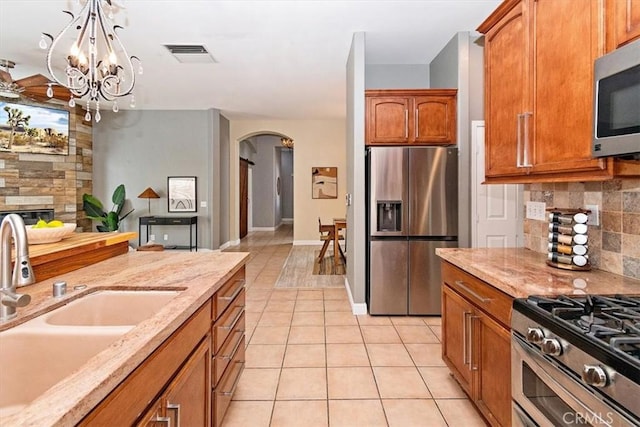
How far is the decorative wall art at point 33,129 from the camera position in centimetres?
545

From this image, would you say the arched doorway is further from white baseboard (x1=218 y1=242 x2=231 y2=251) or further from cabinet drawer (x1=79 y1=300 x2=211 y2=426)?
cabinet drawer (x1=79 y1=300 x2=211 y2=426)

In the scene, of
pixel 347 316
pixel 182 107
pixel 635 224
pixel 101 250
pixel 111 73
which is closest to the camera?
pixel 635 224

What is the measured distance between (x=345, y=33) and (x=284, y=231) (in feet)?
27.7

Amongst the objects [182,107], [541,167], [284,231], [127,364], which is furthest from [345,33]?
[284,231]

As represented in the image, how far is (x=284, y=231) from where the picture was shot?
38.6 ft

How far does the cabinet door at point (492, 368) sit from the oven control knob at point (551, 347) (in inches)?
14.8

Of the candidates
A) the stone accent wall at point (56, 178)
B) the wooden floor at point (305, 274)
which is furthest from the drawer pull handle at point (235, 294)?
the stone accent wall at point (56, 178)

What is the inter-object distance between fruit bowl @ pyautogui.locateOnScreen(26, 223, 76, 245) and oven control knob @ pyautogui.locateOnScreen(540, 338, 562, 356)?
2223mm

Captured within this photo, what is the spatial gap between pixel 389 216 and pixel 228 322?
224 centimetres

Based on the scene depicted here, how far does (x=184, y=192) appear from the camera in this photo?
7.32m

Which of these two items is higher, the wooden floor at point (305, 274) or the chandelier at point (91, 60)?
the chandelier at point (91, 60)

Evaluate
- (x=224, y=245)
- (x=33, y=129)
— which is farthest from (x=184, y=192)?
(x=33, y=129)

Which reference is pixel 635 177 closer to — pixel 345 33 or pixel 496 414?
pixel 496 414

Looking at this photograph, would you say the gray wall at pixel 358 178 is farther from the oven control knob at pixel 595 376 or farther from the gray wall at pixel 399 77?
the oven control knob at pixel 595 376
